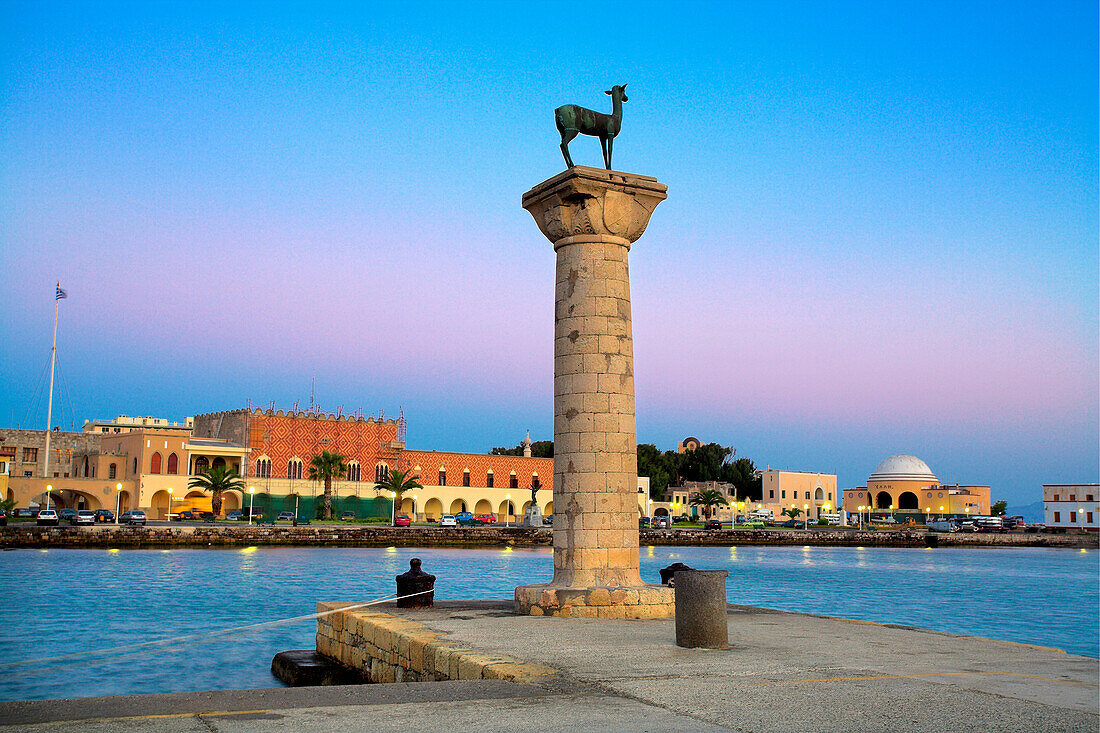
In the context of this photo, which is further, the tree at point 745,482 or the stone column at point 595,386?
the tree at point 745,482

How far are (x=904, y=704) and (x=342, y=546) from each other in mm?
51859

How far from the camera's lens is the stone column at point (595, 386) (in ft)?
42.1

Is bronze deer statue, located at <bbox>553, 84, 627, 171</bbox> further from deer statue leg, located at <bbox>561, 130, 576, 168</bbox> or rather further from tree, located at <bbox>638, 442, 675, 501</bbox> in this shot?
tree, located at <bbox>638, 442, 675, 501</bbox>

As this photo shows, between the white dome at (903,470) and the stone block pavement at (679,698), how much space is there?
360ft

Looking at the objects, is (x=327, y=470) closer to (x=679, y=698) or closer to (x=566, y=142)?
(x=566, y=142)

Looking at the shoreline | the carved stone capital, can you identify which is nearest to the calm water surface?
the shoreline

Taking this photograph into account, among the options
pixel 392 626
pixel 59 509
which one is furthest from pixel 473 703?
pixel 59 509

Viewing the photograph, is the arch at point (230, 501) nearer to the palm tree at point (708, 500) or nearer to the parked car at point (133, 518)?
the parked car at point (133, 518)

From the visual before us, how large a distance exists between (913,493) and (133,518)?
86880 mm

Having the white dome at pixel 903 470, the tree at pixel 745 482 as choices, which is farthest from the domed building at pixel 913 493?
the tree at pixel 745 482

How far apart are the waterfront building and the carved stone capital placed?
102677mm

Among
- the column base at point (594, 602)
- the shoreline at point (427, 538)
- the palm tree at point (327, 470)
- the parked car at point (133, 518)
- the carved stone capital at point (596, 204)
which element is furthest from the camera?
the palm tree at point (327, 470)

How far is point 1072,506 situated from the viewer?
105938 millimetres

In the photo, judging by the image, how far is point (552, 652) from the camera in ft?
28.2
